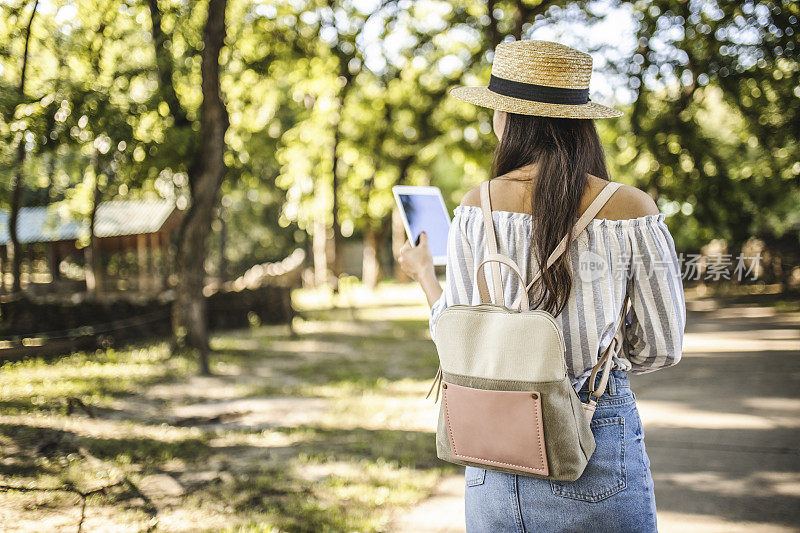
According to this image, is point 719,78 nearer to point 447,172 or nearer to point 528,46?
point 528,46

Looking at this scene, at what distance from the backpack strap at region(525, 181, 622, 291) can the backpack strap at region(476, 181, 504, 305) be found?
0.25 feet

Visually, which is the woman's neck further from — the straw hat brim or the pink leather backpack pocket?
the pink leather backpack pocket

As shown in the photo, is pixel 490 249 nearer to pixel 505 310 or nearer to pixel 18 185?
pixel 505 310

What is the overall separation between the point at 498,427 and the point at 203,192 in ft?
29.1

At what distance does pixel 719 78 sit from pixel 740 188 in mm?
2213

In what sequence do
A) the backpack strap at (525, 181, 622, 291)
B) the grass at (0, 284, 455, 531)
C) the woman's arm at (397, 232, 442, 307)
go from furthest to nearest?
the grass at (0, 284, 455, 531) < the woman's arm at (397, 232, 442, 307) < the backpack strap at (525, 181, 622, 291)

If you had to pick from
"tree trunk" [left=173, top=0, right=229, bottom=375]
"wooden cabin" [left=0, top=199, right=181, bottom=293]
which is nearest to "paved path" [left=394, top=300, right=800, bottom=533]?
"wooden cabin" [left=0, top=199, right=181, bottom=293]

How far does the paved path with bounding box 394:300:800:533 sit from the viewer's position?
4.46 meters

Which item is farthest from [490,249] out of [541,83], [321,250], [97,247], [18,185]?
[321,250]

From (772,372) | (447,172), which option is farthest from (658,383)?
(447,172)

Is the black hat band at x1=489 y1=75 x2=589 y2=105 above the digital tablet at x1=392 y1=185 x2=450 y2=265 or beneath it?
above

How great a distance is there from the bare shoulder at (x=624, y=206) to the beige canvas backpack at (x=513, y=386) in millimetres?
26

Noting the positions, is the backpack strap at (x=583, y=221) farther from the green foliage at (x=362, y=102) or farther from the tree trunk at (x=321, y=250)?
the tree trunk at (x=321, y=250)

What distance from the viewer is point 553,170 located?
1.79 m
